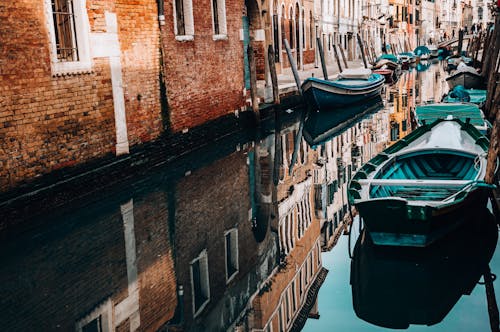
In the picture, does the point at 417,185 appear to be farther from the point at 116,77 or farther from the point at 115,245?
the point at 116,77

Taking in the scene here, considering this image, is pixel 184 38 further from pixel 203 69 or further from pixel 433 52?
pixel 433 52

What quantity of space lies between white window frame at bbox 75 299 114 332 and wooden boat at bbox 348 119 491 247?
2472 millimetres

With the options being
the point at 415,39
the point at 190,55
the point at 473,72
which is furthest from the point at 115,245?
the point at 415,39

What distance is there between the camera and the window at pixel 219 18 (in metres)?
12.8

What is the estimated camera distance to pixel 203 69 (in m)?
11.9

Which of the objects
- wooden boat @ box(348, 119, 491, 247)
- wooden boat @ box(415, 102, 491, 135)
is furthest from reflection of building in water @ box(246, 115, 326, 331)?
wooden boat @ box(415, 102, 491, 135)

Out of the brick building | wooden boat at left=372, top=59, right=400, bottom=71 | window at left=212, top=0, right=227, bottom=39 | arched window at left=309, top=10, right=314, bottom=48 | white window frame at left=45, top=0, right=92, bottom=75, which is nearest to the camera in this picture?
the brick building

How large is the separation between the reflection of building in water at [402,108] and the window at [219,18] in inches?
165

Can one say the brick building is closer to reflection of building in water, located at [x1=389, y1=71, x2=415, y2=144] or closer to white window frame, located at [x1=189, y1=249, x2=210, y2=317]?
white window frame, located at [x1=189, y1=249, x2=210, y2=317]

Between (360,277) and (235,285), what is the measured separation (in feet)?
3.90

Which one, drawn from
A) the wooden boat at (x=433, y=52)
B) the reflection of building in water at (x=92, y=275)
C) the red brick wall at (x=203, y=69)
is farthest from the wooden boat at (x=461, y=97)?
the wooden boat at (x=433, y=52)

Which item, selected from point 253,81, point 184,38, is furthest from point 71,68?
point 253,81

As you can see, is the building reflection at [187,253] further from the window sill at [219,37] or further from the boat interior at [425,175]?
the window sill at [219,37]

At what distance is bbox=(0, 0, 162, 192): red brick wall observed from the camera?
6879 mm
